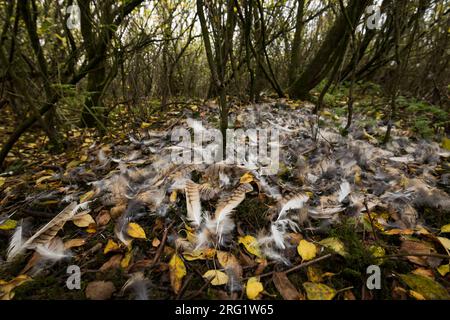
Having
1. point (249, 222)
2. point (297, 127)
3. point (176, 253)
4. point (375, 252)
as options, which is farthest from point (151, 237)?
point (297, 127)

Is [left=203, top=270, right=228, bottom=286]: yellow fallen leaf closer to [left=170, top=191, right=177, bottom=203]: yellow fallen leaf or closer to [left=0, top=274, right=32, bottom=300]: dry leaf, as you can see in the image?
[left=170, top=191, right=177, bottom=203]: yellow fallen leaf

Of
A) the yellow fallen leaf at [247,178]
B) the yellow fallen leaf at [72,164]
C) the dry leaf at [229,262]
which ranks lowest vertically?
the dry leaf at [229,262]

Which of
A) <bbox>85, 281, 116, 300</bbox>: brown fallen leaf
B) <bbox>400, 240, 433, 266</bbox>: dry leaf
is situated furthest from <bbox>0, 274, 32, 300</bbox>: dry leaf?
<bbox>400, 240, 433, 266</bbox>: dry leaf

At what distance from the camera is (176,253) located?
1393mm

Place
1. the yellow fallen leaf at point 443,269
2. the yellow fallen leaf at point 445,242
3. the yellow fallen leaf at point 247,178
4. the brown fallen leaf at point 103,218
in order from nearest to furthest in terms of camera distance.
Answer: the yellow fallen leaf at point 443,269 < the yellow fallen leaf at point 445,242 < the brown fallen leaf at point 103,218 < the yellow fallen leaf at point 247,178

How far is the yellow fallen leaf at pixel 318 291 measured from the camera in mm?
1199

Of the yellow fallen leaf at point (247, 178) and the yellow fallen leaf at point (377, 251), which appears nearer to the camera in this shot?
the yellow fallen leaf at point (377, 251)

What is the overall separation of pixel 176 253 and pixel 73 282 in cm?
48

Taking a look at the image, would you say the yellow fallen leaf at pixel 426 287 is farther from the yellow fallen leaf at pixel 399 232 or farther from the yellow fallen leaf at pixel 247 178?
the yellow fallen leaf at pixel 247 178

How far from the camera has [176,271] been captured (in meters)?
1.30

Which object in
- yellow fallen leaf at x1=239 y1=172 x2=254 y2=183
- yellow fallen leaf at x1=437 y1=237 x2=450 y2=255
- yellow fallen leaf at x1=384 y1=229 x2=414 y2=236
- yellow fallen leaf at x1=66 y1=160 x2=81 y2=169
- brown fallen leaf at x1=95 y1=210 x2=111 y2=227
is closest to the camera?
yellow fallen leaf at x1=437 y1=237 x2=450 y2=255

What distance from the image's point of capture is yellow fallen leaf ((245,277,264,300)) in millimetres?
1215

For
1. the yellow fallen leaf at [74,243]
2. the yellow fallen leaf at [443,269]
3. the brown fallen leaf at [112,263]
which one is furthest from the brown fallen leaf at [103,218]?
the yellow fallen leaf at [443,269]
